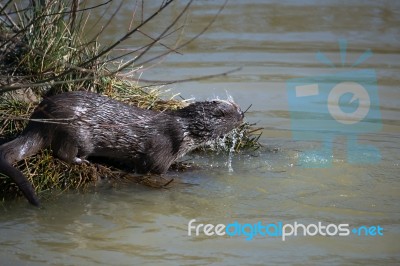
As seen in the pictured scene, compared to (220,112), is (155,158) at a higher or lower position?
lower

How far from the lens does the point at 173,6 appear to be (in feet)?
36.9

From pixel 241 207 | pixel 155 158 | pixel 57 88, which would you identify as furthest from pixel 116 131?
pixel 241 207

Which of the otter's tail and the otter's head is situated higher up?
the otter's head

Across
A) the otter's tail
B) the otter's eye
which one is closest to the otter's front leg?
the otter's eye

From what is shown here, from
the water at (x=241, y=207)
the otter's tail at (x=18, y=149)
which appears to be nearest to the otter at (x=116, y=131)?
the otter's tail at (x=18, y=149)

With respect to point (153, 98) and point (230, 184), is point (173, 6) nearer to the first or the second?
point (153, 98)

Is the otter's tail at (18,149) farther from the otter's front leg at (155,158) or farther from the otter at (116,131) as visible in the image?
the otter's front leg at (155,158)

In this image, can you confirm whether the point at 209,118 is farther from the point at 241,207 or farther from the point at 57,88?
the point at 57,88

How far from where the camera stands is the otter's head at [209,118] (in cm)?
596

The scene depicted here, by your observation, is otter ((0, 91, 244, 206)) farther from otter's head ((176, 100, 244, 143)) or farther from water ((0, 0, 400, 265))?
water ((0, 0, 400, 265))

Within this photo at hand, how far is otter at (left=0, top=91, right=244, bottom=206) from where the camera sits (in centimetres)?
534

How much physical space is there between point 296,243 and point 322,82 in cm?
366

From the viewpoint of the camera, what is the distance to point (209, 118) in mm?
6016

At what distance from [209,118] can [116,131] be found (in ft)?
2.33
